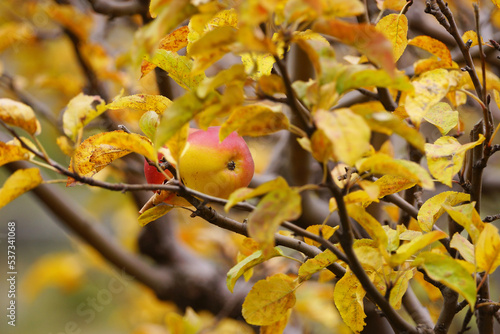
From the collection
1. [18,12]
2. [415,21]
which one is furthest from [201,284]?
[18,12]

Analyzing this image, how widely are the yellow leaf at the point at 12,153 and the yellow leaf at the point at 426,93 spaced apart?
1.26 feet

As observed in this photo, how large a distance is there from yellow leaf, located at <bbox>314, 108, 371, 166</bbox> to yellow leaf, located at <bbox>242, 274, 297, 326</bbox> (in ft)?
0.92

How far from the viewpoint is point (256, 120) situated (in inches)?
17.4

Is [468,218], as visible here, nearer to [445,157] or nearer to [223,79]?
[445,157]

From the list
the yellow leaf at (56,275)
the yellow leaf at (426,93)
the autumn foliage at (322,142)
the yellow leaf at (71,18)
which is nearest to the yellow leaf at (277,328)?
the autumn foliage at (322,142)

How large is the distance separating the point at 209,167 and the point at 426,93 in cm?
27

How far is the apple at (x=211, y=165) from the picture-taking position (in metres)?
0.64

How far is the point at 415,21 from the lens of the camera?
1.45 m

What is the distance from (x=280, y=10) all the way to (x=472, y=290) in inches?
11.3

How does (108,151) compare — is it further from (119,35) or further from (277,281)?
(119,35)

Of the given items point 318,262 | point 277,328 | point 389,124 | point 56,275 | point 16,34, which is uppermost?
point 389,124

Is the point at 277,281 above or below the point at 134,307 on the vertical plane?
above

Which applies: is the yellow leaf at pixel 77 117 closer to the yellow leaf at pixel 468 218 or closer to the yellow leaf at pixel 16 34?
the yellow leaf at pixel 468 218

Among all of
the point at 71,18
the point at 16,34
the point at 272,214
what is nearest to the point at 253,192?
the point at 272,214
